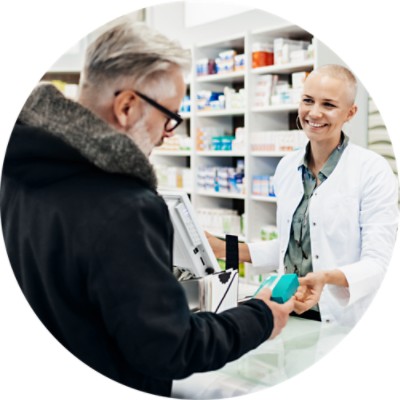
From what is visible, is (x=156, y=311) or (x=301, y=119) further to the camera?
(x=301, y=119)

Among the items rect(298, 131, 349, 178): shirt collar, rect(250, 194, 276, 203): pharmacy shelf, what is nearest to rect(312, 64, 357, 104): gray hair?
rect(298, 131, 349, 178): shirt collar

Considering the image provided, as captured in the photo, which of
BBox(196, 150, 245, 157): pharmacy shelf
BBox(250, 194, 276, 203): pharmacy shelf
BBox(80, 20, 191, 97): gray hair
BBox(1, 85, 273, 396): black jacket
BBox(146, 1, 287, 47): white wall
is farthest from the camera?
BBox(196, 150, 245, 157): pharmacy shelf

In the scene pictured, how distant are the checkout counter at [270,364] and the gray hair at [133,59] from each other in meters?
0.64

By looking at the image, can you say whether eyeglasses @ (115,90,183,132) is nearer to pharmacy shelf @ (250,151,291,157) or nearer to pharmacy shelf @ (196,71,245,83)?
pharmacy shelf @ (250,151,291,157)

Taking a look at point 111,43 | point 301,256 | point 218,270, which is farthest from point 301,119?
point 111,43

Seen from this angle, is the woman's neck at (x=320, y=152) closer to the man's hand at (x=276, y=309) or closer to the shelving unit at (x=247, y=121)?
the shelving unit at (x=247, y=121)

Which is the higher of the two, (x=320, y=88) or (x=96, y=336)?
(x=320, y=88)

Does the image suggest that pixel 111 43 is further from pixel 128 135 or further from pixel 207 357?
pixel 207 357

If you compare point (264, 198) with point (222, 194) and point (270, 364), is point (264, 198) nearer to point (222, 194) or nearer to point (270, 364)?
point (222, 194)

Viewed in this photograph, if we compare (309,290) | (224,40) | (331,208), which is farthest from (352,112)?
(224,40)

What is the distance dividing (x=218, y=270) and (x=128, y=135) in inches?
19.2

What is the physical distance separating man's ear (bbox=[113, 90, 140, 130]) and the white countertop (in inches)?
27.0

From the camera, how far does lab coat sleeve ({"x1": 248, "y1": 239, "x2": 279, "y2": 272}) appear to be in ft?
5.14

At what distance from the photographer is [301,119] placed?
60.9 inches
